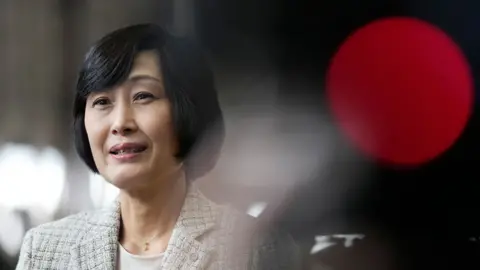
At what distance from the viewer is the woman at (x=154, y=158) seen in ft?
2.20

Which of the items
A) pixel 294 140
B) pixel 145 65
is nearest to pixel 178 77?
pixel 145 65

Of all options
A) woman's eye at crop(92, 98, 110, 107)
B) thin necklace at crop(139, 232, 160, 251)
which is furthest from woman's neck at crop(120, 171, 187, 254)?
woman's eye at crop(92, 98, 110, 107)

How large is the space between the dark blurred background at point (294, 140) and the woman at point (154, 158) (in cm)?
2

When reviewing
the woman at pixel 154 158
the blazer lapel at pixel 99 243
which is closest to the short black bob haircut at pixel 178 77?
the woman at pixel 154 158

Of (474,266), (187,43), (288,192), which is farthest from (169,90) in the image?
(474,266)

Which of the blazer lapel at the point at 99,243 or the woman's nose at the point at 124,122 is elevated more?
the woman's nose at the point at 124,122

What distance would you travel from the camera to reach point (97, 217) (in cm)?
71

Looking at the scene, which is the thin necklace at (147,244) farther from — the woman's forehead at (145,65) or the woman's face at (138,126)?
the woman's forehead at (145,65)

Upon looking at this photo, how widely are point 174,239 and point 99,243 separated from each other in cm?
9

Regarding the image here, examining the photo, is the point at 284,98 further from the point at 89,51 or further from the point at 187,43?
the point at 89,51

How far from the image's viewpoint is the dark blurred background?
26.2 inches

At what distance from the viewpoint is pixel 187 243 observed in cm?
68

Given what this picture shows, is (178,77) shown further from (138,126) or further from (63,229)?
(63,229)

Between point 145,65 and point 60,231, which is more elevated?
point 145,65
